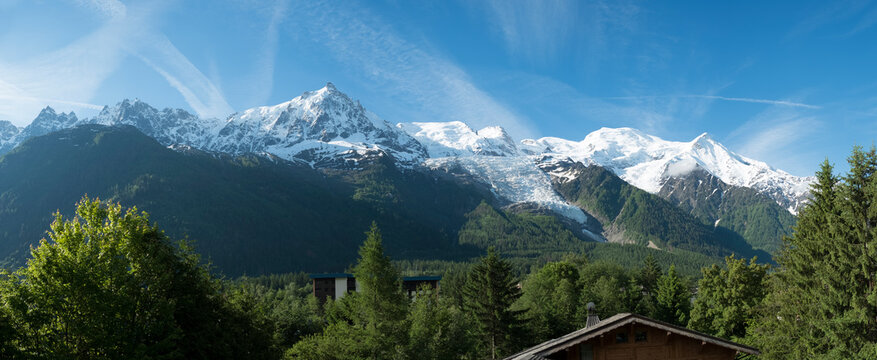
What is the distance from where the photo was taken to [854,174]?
3228 cm

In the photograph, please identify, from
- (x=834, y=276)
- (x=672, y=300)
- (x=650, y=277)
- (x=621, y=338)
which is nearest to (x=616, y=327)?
(x=621, y=338)

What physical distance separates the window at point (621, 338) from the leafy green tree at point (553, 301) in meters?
41.1

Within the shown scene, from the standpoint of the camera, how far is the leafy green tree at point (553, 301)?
2925 inches

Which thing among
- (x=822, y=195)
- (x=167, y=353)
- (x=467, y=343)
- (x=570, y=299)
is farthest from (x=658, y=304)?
(x=167, y=353)

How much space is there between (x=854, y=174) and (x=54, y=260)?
44.4 m

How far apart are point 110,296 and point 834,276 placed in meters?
40.1

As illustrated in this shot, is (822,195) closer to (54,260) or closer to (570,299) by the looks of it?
(54,260)

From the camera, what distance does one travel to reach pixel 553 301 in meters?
85.9

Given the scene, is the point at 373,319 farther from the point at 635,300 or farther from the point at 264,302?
the point at 635,300

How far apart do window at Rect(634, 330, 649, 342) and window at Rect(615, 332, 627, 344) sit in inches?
23.2

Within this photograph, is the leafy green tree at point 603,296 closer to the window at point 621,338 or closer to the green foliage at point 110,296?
the window at point 621,338

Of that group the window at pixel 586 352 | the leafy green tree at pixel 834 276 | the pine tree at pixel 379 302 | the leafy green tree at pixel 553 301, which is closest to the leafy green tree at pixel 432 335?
the pine tree at pixel 379 302

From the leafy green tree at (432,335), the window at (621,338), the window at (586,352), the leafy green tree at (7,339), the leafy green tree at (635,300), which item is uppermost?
the leafy green tree at (7,339)

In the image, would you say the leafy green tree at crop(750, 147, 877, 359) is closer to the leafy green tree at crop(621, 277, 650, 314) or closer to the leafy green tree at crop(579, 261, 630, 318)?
the leafy green tree at crop(579, 261, 630, 318)
